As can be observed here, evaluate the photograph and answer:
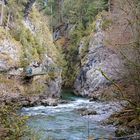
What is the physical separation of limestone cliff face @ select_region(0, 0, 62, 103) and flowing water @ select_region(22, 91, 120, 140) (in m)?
4.00

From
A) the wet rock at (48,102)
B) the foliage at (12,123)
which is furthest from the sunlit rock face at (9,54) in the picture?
the foliage at (12,123)

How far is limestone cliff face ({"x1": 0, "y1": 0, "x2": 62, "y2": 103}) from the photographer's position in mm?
37250

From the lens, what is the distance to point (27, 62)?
39.5m

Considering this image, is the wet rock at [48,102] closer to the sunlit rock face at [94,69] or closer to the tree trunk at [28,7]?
the sunlit rock face at [94,69]

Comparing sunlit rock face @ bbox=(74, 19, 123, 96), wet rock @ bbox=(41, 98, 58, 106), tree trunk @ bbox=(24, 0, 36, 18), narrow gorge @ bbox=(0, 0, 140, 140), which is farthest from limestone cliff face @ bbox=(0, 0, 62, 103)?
sunlit rock face @ bbox=(74, 19, 123, 96)

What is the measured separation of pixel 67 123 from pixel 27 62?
46.7ft

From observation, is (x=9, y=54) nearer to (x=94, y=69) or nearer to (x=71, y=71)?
(x=94, y=69)

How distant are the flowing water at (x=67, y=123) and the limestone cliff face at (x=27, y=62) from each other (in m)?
4.00

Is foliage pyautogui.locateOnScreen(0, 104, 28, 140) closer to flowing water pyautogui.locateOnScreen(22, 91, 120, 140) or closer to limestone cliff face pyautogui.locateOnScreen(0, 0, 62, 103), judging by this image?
flowing water pyautogui.locateOnScreen(22, 91, 120, 140)

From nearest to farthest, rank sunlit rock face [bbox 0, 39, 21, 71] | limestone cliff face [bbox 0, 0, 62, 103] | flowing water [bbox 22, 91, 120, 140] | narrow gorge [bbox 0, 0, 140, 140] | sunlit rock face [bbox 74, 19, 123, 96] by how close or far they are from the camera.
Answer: narrow gorge [bbox 0, 0, 140, 140] → flowing water [bbox 22, 91, 120, 140] → sunlit rock face [bbox 0, 39, 21, 71] → limestone cliff face [bbox 0, 0, 62, 103] → sunlit rock face [bbox 74, 19, 123, 96]

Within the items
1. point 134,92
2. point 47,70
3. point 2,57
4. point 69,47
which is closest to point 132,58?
point 134,92

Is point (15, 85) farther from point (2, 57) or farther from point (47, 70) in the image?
point (47, 70)

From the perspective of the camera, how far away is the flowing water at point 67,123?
21.8 metres

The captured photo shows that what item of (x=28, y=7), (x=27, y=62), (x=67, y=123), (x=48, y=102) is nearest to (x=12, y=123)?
(x=67, y=123)
